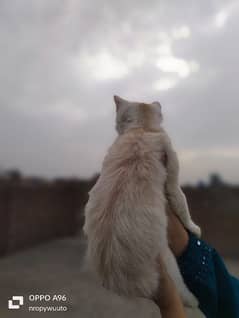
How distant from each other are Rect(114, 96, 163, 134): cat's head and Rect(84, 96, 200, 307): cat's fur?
0.02 metres

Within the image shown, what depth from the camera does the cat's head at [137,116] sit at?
88cm

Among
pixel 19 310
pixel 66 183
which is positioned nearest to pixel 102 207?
pixel 19 310

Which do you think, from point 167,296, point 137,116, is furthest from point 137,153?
point 167,296

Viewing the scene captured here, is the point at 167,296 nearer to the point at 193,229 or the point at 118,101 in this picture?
the point at 193,229

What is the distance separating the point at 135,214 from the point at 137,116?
225mm

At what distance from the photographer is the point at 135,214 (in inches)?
30.4

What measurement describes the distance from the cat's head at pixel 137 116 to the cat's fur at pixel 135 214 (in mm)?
21

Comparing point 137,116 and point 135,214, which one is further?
point 137,116

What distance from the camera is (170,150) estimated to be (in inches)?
33.2

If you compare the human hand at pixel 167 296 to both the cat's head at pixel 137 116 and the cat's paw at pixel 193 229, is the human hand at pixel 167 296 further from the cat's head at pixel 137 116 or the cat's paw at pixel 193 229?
the cat's head at pixel 137 116

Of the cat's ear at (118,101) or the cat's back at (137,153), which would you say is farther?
the cat's ear at (118,101)

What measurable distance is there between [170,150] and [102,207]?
18cm

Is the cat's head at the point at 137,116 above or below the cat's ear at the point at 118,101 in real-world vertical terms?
below

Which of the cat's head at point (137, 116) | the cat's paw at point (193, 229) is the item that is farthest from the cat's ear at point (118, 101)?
the cat's paw at point (193, 229)
